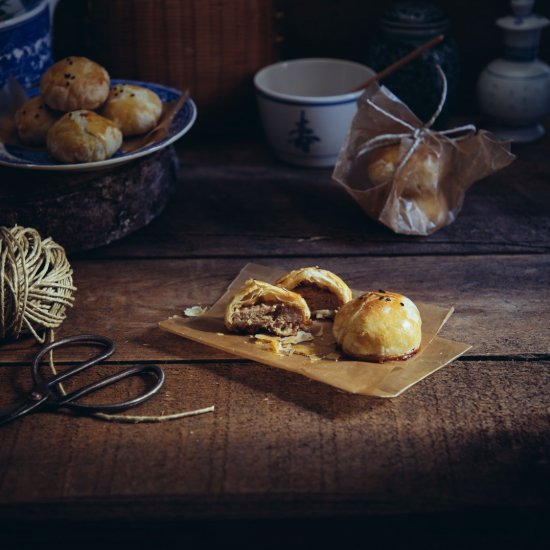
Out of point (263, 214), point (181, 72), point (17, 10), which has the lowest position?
point (263, 214)

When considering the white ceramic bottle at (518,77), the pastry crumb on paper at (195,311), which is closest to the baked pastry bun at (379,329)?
the pastry crumb on paper at (195,311)

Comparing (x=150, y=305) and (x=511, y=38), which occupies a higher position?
(x=511, y=38)

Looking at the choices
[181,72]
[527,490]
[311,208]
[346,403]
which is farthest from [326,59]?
[527,490]

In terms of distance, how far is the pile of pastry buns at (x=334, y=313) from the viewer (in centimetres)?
98

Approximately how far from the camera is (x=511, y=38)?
1.61 metres

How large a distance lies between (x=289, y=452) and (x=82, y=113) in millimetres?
669

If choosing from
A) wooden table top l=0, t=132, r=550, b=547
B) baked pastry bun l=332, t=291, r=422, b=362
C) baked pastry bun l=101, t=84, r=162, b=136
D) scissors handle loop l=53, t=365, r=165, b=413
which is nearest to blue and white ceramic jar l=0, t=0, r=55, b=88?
baked pastry bun l=101, t=84, r=162, b=136

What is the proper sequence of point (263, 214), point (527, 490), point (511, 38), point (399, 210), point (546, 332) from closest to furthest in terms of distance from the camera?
1. point (527, 490)
2. point (546, 332)
3. point (399, 210)
4. point (263, 214)
5. point (511, 38)

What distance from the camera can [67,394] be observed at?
96 cm

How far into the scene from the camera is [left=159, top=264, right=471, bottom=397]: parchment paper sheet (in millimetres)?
952

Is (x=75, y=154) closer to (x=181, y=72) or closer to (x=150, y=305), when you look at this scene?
(x=150, y=305)

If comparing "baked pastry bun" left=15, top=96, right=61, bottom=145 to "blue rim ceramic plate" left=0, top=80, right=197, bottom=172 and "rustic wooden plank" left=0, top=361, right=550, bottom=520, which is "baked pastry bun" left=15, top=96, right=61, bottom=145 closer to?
"blue rim ceramic plate" left=0, top=80, right=197, bottom=172

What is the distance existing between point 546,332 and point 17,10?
1067 millimetres

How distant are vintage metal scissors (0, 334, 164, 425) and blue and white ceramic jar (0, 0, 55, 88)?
2.04 ft
